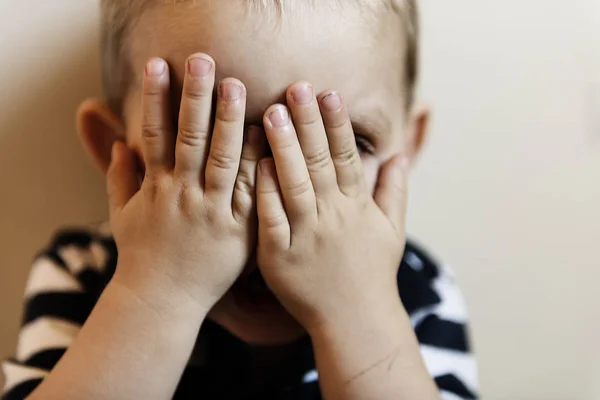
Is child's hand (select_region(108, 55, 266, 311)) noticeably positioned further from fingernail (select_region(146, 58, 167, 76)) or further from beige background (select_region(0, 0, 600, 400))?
beige background (select_region(0, 0, 600, 400))

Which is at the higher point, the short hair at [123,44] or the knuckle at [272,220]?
the short hair at [123,44]

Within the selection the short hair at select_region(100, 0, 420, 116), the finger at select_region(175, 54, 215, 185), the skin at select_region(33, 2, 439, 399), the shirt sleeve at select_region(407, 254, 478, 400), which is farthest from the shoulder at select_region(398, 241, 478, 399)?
the finger at select_region(175, 54, 215, 185)

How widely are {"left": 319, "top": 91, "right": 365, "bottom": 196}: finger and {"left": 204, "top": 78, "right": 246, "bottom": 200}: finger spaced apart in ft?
0.23

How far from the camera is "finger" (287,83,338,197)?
54 centimetres

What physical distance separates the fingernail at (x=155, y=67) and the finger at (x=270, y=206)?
114mm

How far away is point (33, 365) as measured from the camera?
0.67 meters

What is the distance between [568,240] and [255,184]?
1.55ft

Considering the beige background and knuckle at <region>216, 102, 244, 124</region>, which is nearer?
knuckle at <region>216, 102, 244, 124</region>

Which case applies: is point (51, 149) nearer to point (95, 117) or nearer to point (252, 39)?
point (95, 117)

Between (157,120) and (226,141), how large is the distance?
0.22 feet

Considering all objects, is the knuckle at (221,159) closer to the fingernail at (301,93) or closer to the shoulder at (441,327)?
the fingernail at (301,93)

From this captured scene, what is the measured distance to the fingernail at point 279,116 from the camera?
1.79ft

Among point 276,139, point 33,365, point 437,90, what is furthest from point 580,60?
point 33,365

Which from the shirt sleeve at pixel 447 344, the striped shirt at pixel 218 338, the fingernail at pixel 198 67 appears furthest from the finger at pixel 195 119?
the shirt sleeve at pixel 447 344
